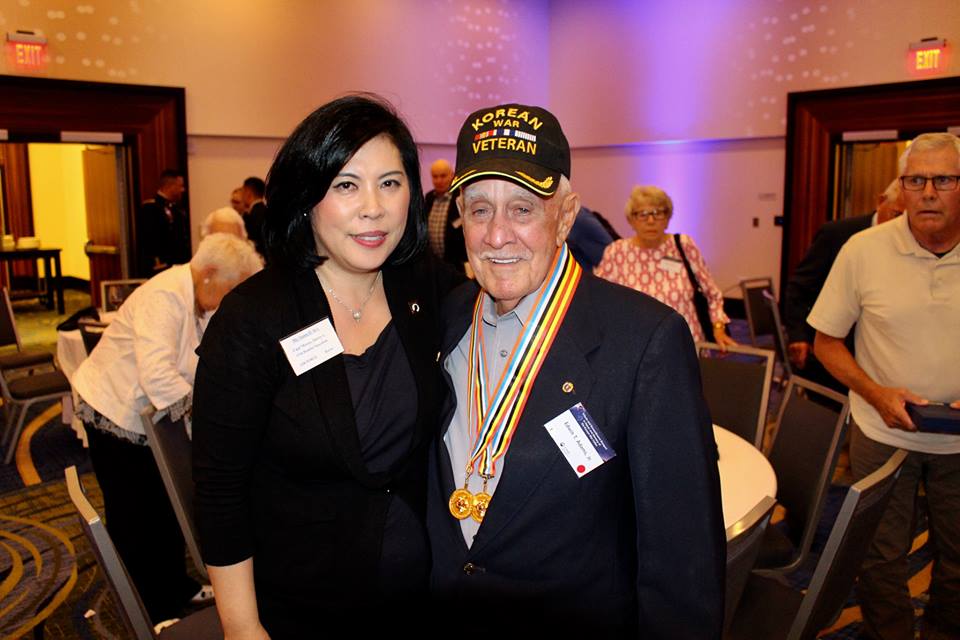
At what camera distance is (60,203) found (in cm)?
1382

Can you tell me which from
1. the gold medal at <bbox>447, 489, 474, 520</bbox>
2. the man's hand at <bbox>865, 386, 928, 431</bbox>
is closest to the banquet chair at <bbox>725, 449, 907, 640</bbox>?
the man's hand at <bbox>865, 386, 928, 431</bbox>

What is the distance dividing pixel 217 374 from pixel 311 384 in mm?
182

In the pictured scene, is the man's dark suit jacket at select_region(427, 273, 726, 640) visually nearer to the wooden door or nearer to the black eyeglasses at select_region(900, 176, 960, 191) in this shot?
the black eyeglasses at select_region(900, 176, 960, 191)

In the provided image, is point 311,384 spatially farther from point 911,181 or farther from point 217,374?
point 911,181

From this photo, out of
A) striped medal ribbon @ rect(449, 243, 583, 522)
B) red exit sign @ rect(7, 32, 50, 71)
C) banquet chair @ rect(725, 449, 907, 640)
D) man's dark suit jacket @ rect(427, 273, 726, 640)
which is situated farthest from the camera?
red exit sign @ rect(7, 32, 50, 71)

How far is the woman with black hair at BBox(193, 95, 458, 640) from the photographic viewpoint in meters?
1.49

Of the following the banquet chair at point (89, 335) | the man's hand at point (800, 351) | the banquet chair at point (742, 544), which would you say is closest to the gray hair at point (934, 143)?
the banquet chair at point (742, 544)

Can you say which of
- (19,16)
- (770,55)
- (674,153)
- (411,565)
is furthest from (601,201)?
(411,565)

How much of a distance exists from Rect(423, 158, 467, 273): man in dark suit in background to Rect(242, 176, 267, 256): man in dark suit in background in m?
1.78

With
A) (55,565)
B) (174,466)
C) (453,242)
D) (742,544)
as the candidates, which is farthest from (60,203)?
(742,544)

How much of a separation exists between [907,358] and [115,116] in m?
8.51

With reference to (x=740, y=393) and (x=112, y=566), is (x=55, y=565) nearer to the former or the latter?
(x=112, y=566)

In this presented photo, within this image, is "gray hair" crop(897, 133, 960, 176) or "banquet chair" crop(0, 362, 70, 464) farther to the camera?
"banquet chair" crop(0, 362, 70, 464)

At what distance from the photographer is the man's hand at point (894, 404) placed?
8.53ft
